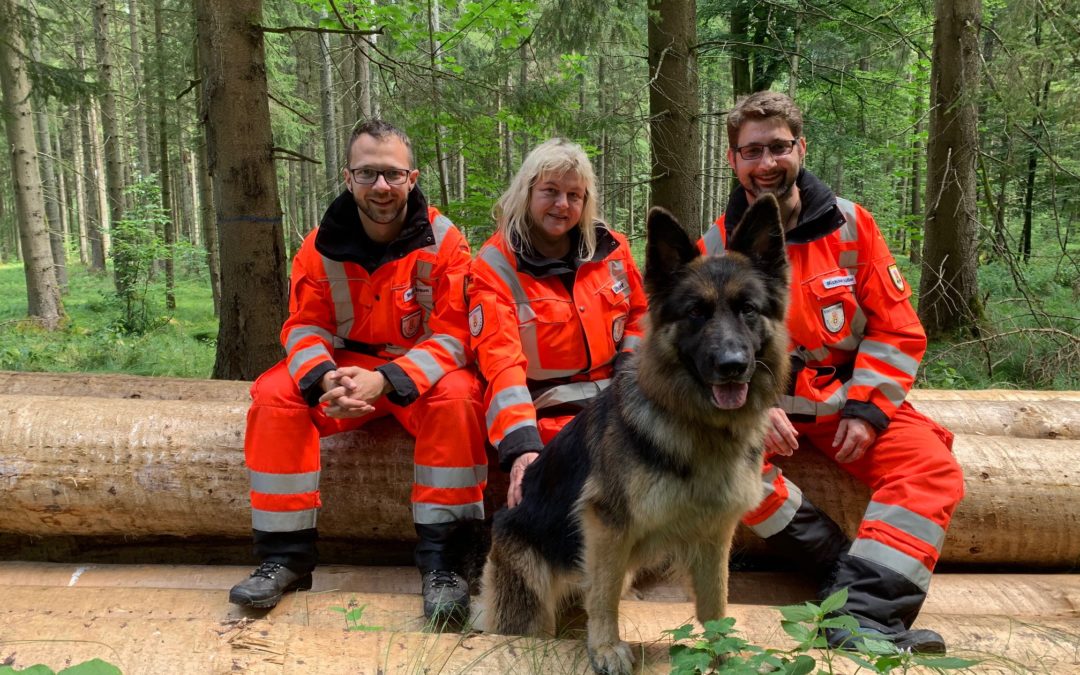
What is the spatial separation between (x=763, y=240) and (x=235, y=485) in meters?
3.27

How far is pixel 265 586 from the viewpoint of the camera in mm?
3242

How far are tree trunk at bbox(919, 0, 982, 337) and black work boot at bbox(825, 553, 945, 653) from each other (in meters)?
6.79

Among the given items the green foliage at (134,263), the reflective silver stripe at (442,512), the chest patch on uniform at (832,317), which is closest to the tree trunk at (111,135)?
the green foliage at (134,263)

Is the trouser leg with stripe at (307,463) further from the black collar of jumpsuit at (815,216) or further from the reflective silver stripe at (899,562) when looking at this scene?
the reflective silver stripe at (899,562)

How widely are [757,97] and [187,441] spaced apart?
3.80 metres

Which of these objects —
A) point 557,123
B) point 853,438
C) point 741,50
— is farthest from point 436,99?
point 741,50

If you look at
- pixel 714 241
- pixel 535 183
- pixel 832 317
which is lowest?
pixel 832 317

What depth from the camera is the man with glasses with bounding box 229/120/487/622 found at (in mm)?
3385

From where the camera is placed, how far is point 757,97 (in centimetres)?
344

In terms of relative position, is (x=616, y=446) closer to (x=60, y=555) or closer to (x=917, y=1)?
(x=60, y=555)

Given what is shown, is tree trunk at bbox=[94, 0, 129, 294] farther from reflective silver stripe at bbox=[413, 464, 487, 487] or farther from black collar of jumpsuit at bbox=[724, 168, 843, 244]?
black collar of jumpsuit at bbox=[724, 168, 843, 244]

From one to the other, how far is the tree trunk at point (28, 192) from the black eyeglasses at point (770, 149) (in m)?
13.2

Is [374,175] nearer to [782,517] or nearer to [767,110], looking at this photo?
[767,110]

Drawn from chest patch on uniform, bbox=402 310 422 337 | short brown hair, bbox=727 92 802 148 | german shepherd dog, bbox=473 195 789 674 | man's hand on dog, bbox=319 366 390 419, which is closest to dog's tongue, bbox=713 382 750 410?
german shepherd dog, bbox=473 195 789 674
